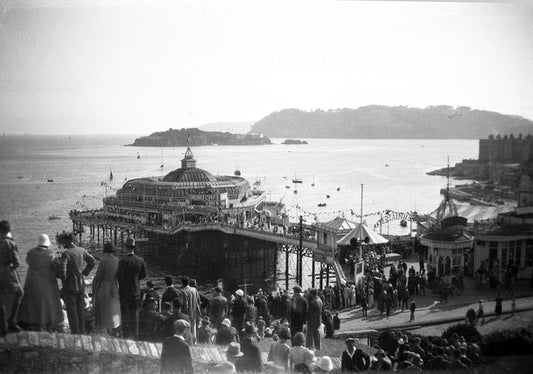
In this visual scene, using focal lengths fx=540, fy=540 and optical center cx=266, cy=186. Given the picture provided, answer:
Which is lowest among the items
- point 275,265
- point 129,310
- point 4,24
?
point 275,265

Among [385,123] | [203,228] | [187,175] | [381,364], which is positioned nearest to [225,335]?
[381,364]

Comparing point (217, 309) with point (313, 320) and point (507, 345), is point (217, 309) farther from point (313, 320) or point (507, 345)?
point (507, 345)

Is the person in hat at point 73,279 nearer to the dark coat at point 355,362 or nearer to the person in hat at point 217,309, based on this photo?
the person in hat at point 217,309

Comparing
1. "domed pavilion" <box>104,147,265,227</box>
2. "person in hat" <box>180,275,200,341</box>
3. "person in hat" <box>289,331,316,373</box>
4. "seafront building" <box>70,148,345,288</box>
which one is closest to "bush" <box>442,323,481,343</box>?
"person in hat" <box>289,331,316,373</box>

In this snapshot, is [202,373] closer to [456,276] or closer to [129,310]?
[129,310]

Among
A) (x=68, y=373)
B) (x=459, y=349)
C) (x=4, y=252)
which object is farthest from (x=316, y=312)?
(x=4, y=252)

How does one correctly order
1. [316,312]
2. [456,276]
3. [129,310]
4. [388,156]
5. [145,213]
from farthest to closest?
[388,156]
[145,213]
[456,276]
[316,312]
[129,310]

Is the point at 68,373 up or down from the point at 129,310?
down
